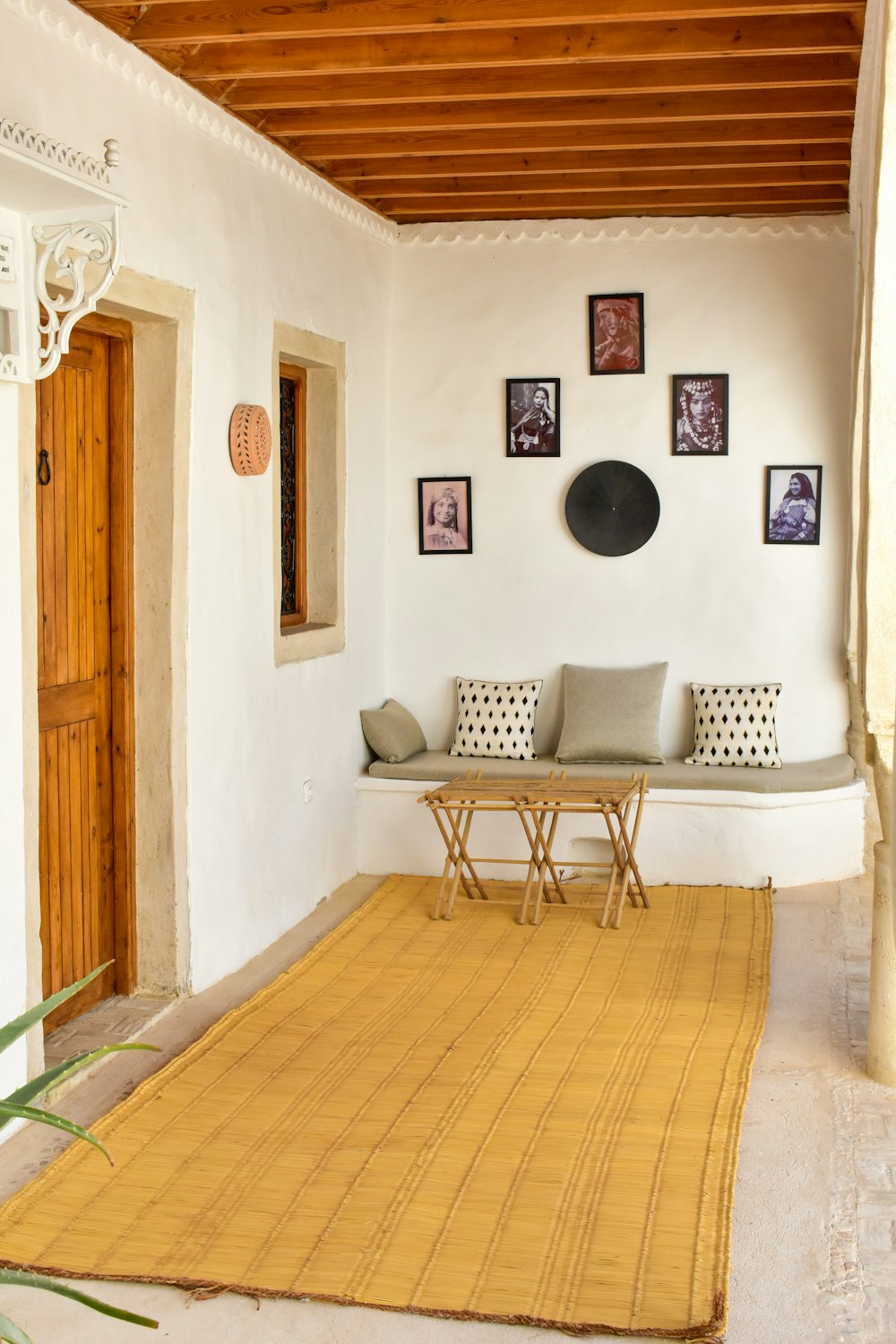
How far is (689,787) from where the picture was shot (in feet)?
23.1

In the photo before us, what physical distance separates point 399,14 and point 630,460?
3521 millimetres

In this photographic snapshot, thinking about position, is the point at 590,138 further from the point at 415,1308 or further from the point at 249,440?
the point at 415,1308

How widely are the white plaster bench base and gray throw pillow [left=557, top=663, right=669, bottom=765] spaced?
20cm

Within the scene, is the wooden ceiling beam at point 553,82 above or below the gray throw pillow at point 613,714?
above

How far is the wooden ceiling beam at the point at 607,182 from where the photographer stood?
6.65 metres

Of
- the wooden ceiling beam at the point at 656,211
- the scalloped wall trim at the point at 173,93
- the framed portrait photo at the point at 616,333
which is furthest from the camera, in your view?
the framed portrait photo at the point at 616,333

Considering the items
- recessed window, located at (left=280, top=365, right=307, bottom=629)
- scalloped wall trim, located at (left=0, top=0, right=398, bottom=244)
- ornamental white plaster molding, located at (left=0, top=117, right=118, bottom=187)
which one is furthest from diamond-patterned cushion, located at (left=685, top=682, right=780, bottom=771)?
ornamental white plaster molding, located at (left=0, top=117, right=118, bottom=187)

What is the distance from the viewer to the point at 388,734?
24.4 feet

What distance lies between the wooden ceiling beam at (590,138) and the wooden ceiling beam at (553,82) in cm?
55

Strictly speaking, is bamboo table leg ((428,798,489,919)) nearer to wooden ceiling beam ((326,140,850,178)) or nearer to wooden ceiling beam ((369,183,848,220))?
wooden ceiling beam ((326,140,850,178))

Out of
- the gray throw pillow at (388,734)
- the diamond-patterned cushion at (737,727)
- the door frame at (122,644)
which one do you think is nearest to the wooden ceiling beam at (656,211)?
the diamond-patterned cushion at (737,727)

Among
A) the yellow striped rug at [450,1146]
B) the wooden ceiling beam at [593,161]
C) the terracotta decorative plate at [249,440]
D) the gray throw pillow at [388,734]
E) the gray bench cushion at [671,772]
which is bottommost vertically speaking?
the yellow striped rug at [450,1146]

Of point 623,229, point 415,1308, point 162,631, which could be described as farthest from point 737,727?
point 415,1308

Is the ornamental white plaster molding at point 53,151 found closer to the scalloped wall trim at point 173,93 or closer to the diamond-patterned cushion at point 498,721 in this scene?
the scalloped wall trim at point 173,93
